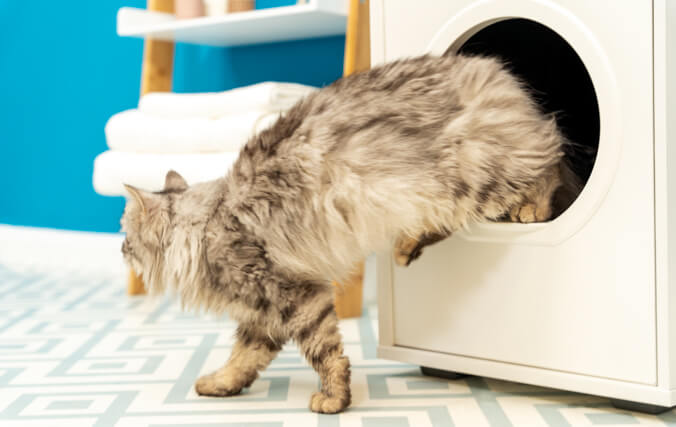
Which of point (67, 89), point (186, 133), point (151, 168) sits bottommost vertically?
point (151, 168)

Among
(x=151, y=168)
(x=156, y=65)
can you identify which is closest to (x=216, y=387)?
(x=151, y=168)

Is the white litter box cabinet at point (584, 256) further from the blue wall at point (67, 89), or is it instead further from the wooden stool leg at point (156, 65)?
the blue wall at point (67, 89)

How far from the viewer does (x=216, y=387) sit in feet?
5.05

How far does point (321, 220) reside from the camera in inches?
54.7

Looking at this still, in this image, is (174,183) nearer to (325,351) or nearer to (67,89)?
(325,351)

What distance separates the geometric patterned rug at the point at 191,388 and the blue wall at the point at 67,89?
41.3 inches

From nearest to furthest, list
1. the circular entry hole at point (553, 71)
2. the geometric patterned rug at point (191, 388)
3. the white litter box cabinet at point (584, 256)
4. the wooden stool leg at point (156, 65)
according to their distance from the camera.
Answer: the white litter box cabinet at point (584, 256), the geometric patterned rug at point (191, 388), the circular entry hole at point (553, 71), the wooden stool leg at point (156, 65)

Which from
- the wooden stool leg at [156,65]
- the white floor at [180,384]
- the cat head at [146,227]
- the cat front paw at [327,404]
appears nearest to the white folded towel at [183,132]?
the wooden stool leg at [156,65]

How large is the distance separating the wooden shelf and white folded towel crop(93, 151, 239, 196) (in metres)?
0.44

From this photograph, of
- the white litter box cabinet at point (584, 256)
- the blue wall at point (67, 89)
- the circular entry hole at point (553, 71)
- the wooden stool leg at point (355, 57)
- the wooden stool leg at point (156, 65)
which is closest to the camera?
the white litter box cabinet at point (584, 256)

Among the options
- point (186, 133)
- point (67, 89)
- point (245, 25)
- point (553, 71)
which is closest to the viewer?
point (553, 71)

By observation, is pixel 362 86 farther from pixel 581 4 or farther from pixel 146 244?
pixel 146 244

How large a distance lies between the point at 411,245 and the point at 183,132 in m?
1.06

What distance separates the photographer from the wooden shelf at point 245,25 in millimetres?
2244
